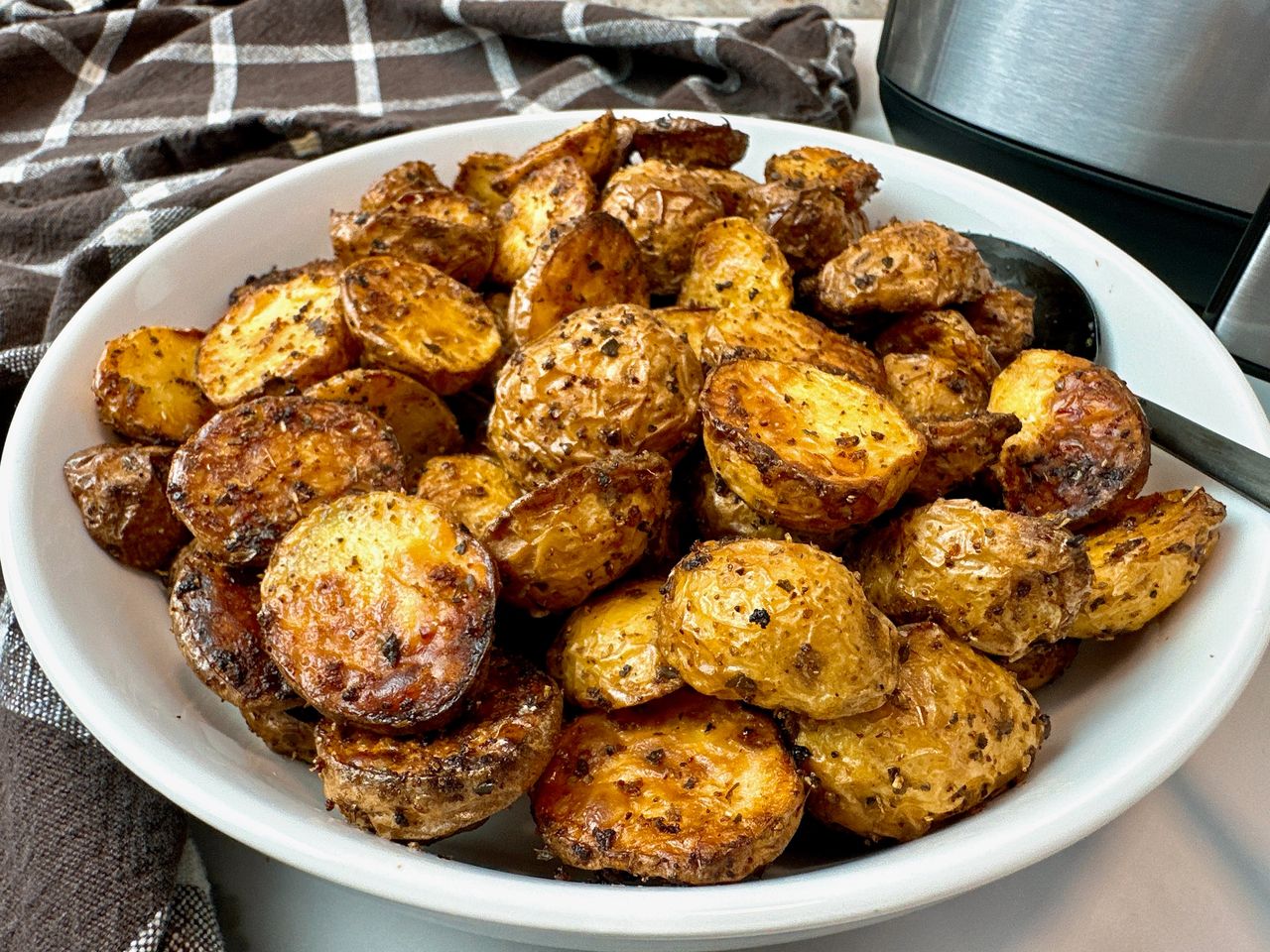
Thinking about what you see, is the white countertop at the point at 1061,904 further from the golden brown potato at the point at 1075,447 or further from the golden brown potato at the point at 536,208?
the golden brown potato at the point at 536,208

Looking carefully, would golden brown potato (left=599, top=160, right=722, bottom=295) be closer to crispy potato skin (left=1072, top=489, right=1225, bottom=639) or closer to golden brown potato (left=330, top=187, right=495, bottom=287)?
golden brown potato (left=330, top=187, right=495, bottom=287)

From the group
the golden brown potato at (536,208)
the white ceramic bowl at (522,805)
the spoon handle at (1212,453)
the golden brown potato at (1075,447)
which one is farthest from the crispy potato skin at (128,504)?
the spoon handle at (1212,453)

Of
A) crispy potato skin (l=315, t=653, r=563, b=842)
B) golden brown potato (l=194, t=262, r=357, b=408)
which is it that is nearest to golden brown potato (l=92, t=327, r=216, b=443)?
golden brown potato (l=194, t=262, r=357, b=408)

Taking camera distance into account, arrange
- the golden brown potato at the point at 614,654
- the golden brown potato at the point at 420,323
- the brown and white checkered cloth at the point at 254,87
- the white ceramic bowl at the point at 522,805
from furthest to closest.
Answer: the brown and white checkered cloth at the point at 254,87
the golden brown potato at the point at 420,323
the golden brown potato at the point at 614,654
the white ceramic bowl at the point at 522,805

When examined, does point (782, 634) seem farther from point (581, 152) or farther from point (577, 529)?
point (581, 152)

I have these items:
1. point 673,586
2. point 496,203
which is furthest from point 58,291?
point 673,586
